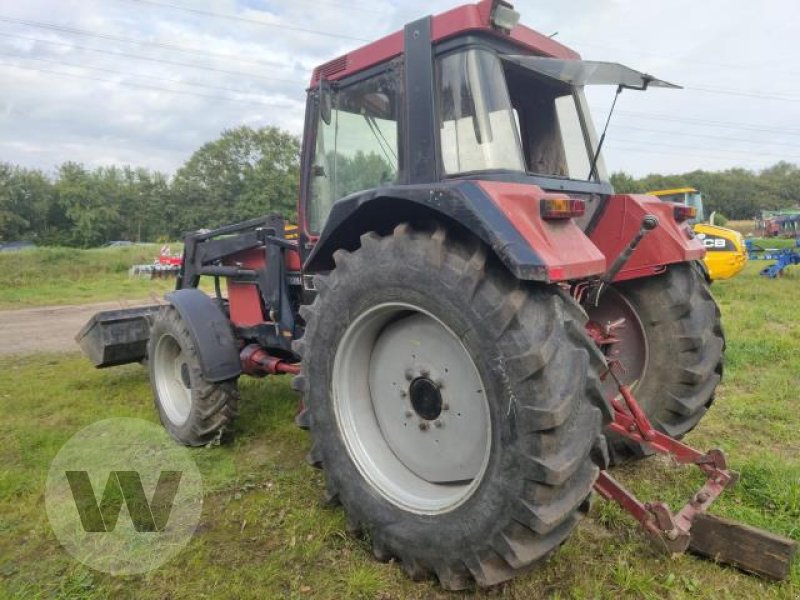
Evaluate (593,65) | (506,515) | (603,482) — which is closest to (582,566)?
(603,482)

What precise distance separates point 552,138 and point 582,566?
229 cm

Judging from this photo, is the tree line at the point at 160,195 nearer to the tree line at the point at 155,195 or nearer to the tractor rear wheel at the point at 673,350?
the tree line at the point at 155,195

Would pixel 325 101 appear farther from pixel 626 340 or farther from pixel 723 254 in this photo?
pixel 723 254

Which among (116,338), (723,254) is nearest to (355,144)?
(116,338)

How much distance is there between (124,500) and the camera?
2.97m

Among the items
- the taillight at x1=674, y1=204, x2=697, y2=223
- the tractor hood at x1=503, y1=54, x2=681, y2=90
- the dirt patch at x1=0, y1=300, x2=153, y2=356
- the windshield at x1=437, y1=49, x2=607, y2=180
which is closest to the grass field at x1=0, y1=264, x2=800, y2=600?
the taillight at x1=674, y1=204, x2=697, y2=223

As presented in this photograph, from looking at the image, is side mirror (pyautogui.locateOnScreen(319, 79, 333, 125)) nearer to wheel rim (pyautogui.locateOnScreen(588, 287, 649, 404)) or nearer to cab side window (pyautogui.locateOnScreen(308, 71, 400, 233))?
cab side window (pyautogui.locateOnScreen(308, 71, 400, 233))

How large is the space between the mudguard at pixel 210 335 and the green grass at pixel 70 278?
37.4 ft

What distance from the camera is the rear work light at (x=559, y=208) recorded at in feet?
7.04

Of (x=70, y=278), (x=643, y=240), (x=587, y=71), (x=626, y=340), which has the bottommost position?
(x=70, y=278)

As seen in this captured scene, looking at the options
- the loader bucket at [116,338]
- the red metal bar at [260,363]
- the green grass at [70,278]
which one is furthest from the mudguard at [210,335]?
the green grass at [70,278]

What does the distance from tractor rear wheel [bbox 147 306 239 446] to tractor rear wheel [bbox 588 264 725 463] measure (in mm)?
2455

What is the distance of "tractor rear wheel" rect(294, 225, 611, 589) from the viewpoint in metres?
1.91

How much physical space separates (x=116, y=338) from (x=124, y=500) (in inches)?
96.4
